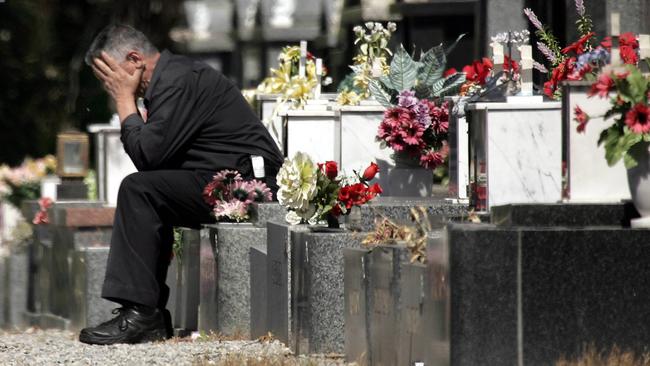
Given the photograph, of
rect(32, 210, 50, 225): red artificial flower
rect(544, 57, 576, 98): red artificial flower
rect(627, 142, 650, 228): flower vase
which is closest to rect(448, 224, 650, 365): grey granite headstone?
rect(627, 142, 650, 228): flower vase

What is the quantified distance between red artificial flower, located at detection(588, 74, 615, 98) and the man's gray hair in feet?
11.0

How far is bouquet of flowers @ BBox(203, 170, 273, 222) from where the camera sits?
29.5 feet

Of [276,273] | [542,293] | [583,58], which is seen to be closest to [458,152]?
[276,273]

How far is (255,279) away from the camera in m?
8.72

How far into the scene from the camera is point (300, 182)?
26.1ft

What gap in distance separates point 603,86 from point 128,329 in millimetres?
3119

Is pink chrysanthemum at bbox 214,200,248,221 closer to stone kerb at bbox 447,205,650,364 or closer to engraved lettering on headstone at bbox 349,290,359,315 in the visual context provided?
engraved lettering on headstone at bbox 349,290,359,315

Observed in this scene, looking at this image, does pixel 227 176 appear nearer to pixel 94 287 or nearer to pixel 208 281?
pixel 208 281

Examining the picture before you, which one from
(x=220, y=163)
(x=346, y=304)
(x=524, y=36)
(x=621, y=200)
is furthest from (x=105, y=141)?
(x=621, y=200)

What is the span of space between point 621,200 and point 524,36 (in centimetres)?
257

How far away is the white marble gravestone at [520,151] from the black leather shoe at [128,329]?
207 cm

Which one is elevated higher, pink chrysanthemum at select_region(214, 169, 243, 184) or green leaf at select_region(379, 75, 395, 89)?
green leaf at select_region(379, 75, 395, 89)

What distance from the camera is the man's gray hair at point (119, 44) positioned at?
910 cm

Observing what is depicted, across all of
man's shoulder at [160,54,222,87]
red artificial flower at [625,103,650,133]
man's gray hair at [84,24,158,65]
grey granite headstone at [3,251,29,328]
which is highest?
man's gray hair at [84,24,158,65]
